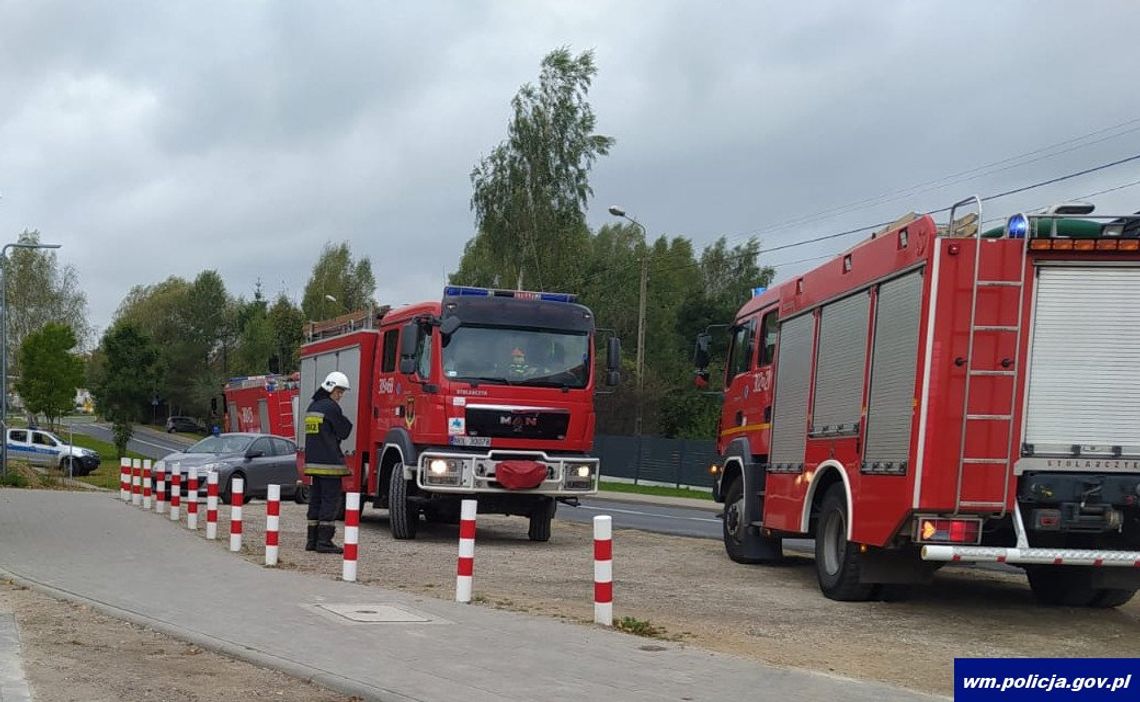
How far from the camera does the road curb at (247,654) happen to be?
671 cm

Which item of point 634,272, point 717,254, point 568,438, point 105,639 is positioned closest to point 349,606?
point 105,639

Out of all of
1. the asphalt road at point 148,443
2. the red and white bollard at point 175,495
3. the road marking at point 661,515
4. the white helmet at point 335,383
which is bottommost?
the asphalt road at point 148,443

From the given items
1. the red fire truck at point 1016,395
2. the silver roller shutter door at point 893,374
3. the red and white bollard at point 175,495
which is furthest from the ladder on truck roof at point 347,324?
the red fire truck at point 1016,395

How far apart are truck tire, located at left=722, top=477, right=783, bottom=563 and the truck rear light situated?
4.89 meters

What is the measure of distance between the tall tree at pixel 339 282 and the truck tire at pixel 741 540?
7151 cm

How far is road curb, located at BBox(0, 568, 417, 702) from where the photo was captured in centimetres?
671

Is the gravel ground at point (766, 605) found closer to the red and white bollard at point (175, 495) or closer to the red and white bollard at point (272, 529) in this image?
the red and white bollard at point (272, 529)

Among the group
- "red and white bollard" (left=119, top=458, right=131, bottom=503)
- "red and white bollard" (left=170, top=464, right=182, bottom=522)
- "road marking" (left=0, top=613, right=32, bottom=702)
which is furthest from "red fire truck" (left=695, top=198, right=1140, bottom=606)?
"red and white bollard" (left=119, top=458, right=131, bottom=503)

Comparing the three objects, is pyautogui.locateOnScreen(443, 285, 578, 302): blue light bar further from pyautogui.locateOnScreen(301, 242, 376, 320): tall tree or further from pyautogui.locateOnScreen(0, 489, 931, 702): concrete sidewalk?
pyautogui.locateOnScreen(301, 242, 376, 320): tall tree

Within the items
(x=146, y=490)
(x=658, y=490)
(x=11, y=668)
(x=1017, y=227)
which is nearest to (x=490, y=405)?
(x=1017, y=227)

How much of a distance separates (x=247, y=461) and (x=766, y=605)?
16.8 meters

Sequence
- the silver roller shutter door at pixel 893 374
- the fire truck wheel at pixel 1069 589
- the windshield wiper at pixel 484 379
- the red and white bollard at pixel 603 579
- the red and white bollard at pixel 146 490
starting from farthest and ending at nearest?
the red and white bollard at pixel 146 490 < the windshield wiper at pixel 484 379 < the fire truck wheel at pixel 1069 589 < the silver roller shutter door at pixel 893 374 < the red and white bollard at pixel 603 579

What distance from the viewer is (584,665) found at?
7488 millimetres

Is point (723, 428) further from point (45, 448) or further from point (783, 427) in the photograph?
point (45, 448)
